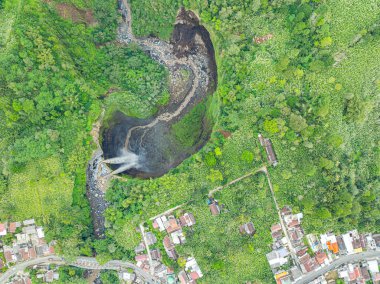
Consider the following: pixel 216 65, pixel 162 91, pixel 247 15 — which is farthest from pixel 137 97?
pixel 247 15

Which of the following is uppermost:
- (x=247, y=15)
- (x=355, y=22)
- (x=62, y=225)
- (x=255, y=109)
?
(x=247, y=15)

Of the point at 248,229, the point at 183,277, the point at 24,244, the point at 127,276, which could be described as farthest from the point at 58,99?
the point at 248,229

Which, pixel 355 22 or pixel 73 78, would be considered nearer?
pixel 355 22

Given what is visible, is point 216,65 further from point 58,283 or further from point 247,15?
point 58,283

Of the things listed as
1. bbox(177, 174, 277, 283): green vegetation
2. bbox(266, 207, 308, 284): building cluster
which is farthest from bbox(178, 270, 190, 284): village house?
bbox(266, 207, 308, 284): building cluster

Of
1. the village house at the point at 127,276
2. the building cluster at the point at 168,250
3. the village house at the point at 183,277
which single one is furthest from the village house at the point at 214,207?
the village house at the point at 127,276

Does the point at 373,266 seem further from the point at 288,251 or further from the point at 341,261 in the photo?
the point at 288,251

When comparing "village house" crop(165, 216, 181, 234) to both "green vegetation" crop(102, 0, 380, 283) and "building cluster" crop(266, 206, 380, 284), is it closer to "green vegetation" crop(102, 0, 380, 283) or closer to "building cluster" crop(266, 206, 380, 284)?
"green vegetation" crop(102, 0, 380, 283)

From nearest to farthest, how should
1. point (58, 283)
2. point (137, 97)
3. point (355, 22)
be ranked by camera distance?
point (355, 22) < point (58, 283) < point (137, 97)
